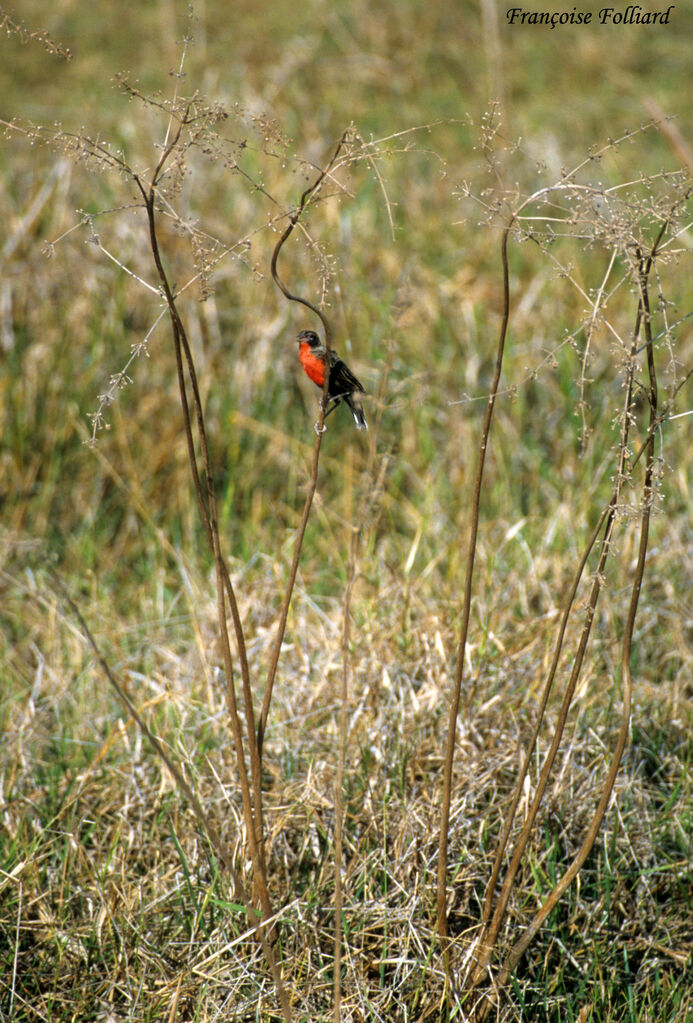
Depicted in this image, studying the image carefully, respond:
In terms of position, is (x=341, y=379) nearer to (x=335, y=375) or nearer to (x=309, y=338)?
Result: (x=335, y=375)

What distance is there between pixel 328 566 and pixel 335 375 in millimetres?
1597

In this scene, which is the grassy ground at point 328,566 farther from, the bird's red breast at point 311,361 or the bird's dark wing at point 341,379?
the bird's red breast at point 311,361

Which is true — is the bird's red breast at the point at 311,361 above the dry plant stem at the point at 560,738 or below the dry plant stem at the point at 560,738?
above

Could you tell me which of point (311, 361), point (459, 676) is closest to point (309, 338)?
point (311, 361)

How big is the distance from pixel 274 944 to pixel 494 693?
0.90 m

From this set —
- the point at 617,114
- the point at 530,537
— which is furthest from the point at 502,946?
the point at 617,114

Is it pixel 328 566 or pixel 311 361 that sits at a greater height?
pixel 311 361

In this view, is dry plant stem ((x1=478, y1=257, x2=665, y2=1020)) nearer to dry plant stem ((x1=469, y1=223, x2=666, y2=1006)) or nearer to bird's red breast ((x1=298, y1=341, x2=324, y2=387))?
dry plant stem ((x1=469, y1=223, x2=666, y2=1006))

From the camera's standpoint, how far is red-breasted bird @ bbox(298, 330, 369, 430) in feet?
6.04

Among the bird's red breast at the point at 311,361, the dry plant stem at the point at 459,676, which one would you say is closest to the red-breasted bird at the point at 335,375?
the bird's red breast at the point at 311,361

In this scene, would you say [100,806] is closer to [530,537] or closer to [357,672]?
[357,672]

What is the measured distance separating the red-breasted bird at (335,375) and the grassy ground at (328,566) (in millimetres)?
82

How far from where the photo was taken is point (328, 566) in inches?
134

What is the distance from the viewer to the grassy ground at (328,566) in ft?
6.77
